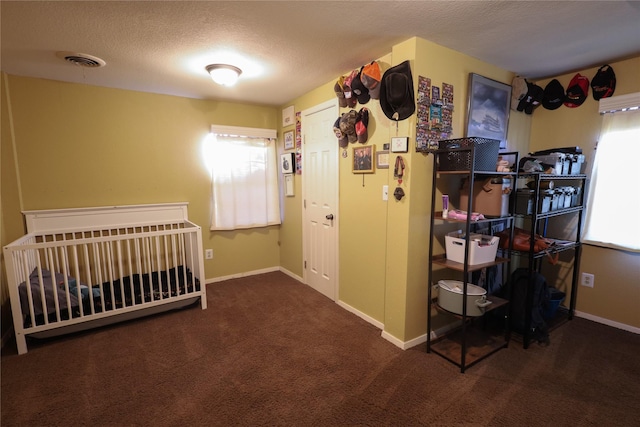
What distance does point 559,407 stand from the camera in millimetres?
1720

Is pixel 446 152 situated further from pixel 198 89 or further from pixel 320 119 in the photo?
pixel 198 89

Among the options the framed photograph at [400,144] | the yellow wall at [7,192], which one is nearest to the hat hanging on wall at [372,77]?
the framed photograph at [400,144]

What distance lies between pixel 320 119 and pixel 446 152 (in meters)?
1.48

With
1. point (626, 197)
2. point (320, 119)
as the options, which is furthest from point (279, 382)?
point (626, 197)

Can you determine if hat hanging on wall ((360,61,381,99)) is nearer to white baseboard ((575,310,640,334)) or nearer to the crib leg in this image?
white baseboard ((575,310,640,334))

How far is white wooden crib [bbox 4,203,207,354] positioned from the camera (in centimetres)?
231

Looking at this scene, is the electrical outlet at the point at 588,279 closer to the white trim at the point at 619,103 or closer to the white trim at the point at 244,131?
the white trim at the point at 619,103

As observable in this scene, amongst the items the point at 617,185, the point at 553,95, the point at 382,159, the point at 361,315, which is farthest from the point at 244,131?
the point at 617,185

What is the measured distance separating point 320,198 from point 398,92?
1481mm

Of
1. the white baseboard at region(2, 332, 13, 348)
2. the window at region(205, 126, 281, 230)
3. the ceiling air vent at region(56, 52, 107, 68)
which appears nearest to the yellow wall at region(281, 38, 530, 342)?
the window at region(205, 126, 281, 230)

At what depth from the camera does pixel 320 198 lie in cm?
326

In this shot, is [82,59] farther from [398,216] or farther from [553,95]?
[553,95]

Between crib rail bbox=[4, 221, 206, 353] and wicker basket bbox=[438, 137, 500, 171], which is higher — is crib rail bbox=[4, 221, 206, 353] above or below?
below

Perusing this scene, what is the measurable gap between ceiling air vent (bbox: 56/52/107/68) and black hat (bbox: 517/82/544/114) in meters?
3.68
